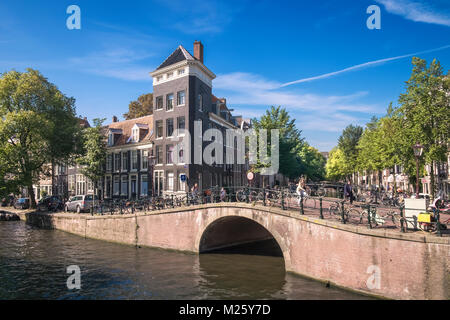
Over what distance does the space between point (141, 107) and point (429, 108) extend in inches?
1559

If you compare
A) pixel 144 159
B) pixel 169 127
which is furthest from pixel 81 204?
pixel 169 127

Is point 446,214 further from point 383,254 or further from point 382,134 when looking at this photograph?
point 382,134

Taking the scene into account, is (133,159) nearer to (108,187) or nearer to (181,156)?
(108,187)

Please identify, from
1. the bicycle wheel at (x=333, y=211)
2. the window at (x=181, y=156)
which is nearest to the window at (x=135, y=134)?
the window at (x=181, y=156)

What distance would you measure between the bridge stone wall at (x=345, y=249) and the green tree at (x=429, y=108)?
15233 millimetres

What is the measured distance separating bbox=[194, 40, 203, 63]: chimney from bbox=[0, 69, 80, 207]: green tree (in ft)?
50.1

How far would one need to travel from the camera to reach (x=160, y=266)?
16609mm

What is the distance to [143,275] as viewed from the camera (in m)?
15.1

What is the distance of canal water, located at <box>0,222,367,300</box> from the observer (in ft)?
41.2

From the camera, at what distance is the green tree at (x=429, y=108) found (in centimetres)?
2355

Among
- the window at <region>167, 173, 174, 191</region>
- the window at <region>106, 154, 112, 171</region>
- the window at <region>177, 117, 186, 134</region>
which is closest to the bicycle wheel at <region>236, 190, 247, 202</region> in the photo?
the window at <region>167, 173, 174, 191</region>

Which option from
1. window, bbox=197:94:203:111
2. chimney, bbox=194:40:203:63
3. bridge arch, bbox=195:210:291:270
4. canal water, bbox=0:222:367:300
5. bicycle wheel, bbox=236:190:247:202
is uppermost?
chimney, bbox=194:40:203:63

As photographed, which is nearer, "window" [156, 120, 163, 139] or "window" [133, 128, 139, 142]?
"window" [156, 120, 163, 139]

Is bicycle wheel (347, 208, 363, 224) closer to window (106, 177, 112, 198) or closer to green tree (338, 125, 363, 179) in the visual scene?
window (106, 177, 112, 198)
